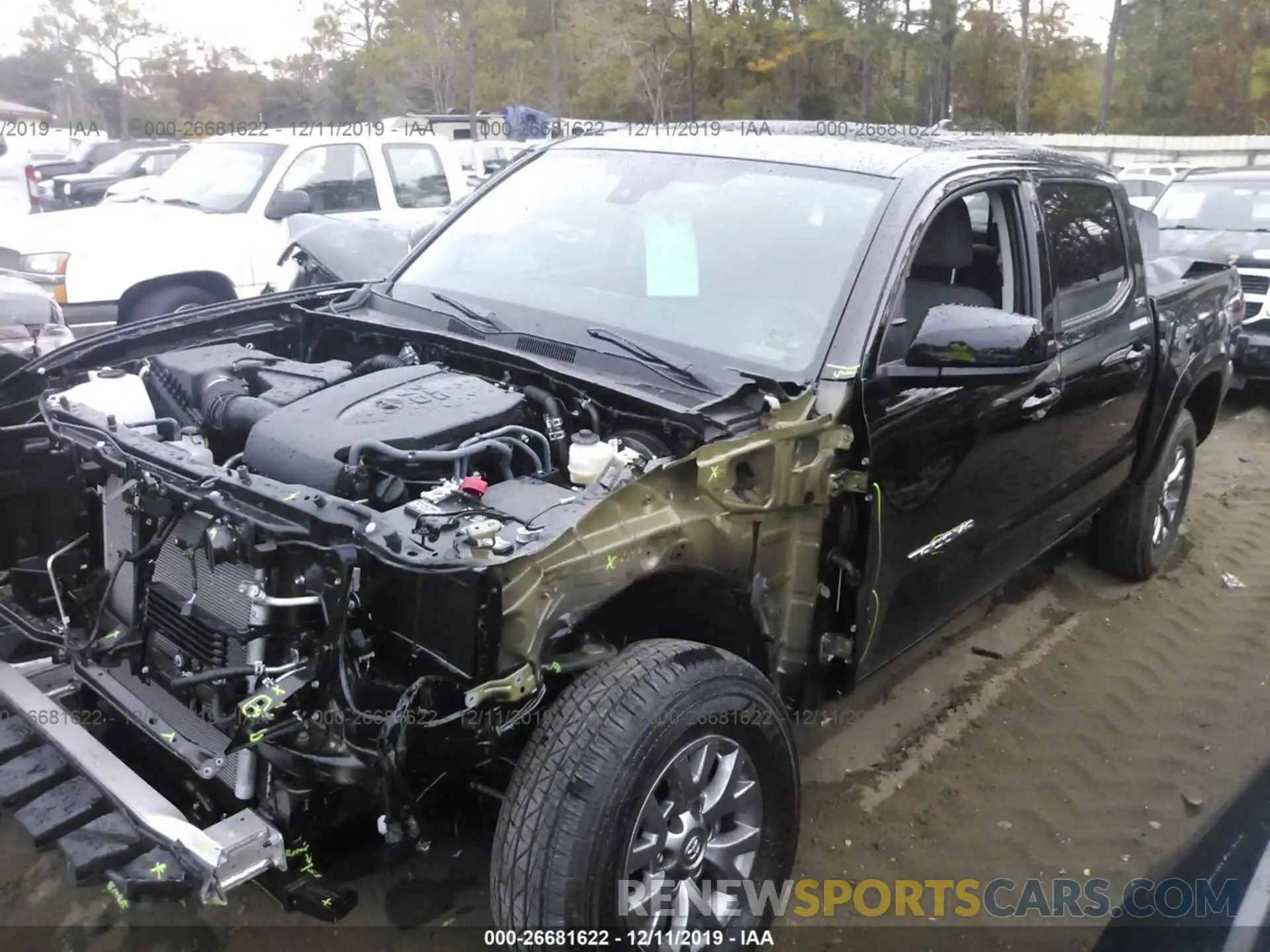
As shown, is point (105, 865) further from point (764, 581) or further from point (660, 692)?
point (764, 581)

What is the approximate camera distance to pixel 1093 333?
3.91m

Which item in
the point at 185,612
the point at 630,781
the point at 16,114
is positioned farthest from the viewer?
the point at 16,114

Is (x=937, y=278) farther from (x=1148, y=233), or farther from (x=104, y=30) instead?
(x=104, y=30)

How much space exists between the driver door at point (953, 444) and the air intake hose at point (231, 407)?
5.53ft

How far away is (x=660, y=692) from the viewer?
2291mm

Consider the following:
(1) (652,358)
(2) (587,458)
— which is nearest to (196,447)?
(2) (587,458)

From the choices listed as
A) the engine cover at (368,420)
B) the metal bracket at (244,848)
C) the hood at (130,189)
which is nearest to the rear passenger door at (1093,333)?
the engine cover at (368,420)

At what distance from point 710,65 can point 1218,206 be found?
1107 inches

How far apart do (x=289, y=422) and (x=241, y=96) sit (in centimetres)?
4920

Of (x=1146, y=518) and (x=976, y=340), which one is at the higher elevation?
(x=976, y=340)

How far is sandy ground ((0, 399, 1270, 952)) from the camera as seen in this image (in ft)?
9.17

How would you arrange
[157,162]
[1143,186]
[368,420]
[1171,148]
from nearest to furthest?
[368,420], [157,162], [1143,186], [1171,148]

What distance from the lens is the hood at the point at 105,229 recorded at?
713 centimetres

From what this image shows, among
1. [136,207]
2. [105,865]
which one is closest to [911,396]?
[105,865]
